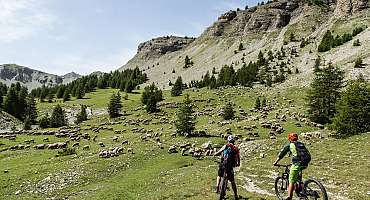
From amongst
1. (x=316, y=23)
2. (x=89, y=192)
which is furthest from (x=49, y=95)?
(x=89, y=192)

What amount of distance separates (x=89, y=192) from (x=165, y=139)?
25463 millimetres

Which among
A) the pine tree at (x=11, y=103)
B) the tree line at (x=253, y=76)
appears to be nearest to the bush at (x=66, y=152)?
the tree line at (x=253, y=76)

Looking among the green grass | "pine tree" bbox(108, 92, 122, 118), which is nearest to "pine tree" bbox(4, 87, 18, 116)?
"pine tree" bbox(108, 92, 122, 118)

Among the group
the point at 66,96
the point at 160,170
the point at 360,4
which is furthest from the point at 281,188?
the point at 360,4

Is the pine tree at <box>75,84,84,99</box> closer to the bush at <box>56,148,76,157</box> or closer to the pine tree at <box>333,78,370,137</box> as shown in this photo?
the bush at <box>56,148,76,157</box>

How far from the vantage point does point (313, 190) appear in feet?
65.3

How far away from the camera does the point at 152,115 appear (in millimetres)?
100938

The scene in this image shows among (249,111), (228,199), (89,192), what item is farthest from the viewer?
(249,111)

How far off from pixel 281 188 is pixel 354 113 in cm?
2778

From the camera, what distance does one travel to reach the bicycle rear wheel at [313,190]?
63.9ft

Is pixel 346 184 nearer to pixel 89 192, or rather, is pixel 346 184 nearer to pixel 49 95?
pixel 89 192

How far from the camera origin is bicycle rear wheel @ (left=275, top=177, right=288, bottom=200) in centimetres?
2289

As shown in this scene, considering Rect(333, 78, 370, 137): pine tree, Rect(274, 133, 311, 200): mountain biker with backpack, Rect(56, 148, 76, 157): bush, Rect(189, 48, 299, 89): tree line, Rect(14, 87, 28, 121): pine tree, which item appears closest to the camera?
Rect(274, 133, 311, 200): mountain biker with backpack

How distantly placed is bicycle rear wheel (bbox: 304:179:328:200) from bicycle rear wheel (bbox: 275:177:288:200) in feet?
7.63
